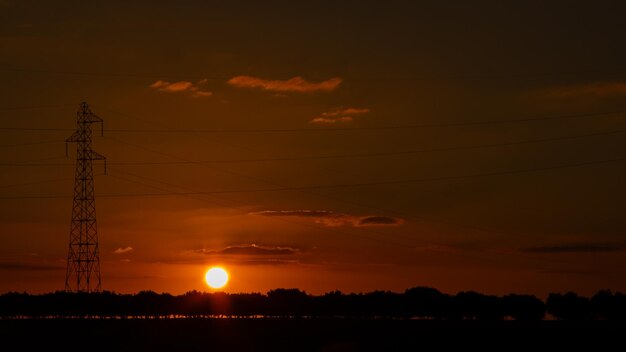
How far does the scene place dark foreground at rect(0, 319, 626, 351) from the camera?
352 ft

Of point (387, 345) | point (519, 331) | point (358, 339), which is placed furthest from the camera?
point (519, 331)

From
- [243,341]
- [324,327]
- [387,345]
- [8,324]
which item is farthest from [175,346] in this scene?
[8,324]

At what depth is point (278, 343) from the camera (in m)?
110

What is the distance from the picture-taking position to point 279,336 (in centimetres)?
12006

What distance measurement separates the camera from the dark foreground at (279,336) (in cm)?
10731

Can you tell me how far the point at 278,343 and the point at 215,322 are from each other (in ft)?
128

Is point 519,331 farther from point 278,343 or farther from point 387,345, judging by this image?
point 278,343

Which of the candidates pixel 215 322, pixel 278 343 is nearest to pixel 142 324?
pixel 215 322

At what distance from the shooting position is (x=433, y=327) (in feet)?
459

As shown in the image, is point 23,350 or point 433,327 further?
point 433,327

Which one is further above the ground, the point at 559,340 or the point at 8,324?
the point at 8,324

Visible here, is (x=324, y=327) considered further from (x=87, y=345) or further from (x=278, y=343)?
(x=87, y=345)

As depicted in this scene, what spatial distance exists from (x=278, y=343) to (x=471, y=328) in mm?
39537

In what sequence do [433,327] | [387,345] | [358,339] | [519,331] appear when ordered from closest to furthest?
[387,345]
[358,339]
[519,331]
[433,327]
